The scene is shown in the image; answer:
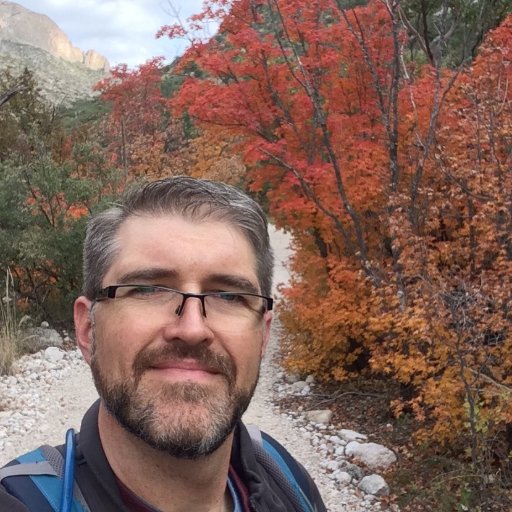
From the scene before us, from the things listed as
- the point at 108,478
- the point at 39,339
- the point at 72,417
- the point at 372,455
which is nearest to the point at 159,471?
the point at 108,478

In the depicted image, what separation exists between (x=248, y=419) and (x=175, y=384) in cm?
605

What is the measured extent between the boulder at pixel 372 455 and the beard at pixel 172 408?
4.85m

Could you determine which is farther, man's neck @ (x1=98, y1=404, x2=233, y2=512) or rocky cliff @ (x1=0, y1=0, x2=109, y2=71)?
rocky cliff @ (x1=0, y1=0, x2=109, y2=71)

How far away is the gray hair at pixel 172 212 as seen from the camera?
4.82ft

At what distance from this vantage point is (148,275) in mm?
1366

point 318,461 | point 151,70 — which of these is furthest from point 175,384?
point 151,70

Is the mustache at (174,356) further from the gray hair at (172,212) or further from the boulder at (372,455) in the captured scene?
the boulder at (372,455)

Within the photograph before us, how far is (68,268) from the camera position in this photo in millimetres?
10750

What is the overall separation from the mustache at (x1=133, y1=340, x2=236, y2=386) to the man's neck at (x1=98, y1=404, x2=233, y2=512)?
15 centimetres

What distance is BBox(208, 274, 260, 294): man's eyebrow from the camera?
140 cm

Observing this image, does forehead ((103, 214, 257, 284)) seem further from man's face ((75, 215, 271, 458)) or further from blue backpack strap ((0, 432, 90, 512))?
blue backpack strap ((0, 432, 90, 512))

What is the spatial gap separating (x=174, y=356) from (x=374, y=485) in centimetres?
458

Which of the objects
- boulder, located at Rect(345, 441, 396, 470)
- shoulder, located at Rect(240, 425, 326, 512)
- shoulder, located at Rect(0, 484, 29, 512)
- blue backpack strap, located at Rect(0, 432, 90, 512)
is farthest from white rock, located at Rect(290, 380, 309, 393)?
shoulder, located at Rect(0, 484, 29, 512)

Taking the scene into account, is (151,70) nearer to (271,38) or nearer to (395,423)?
(271,38)
